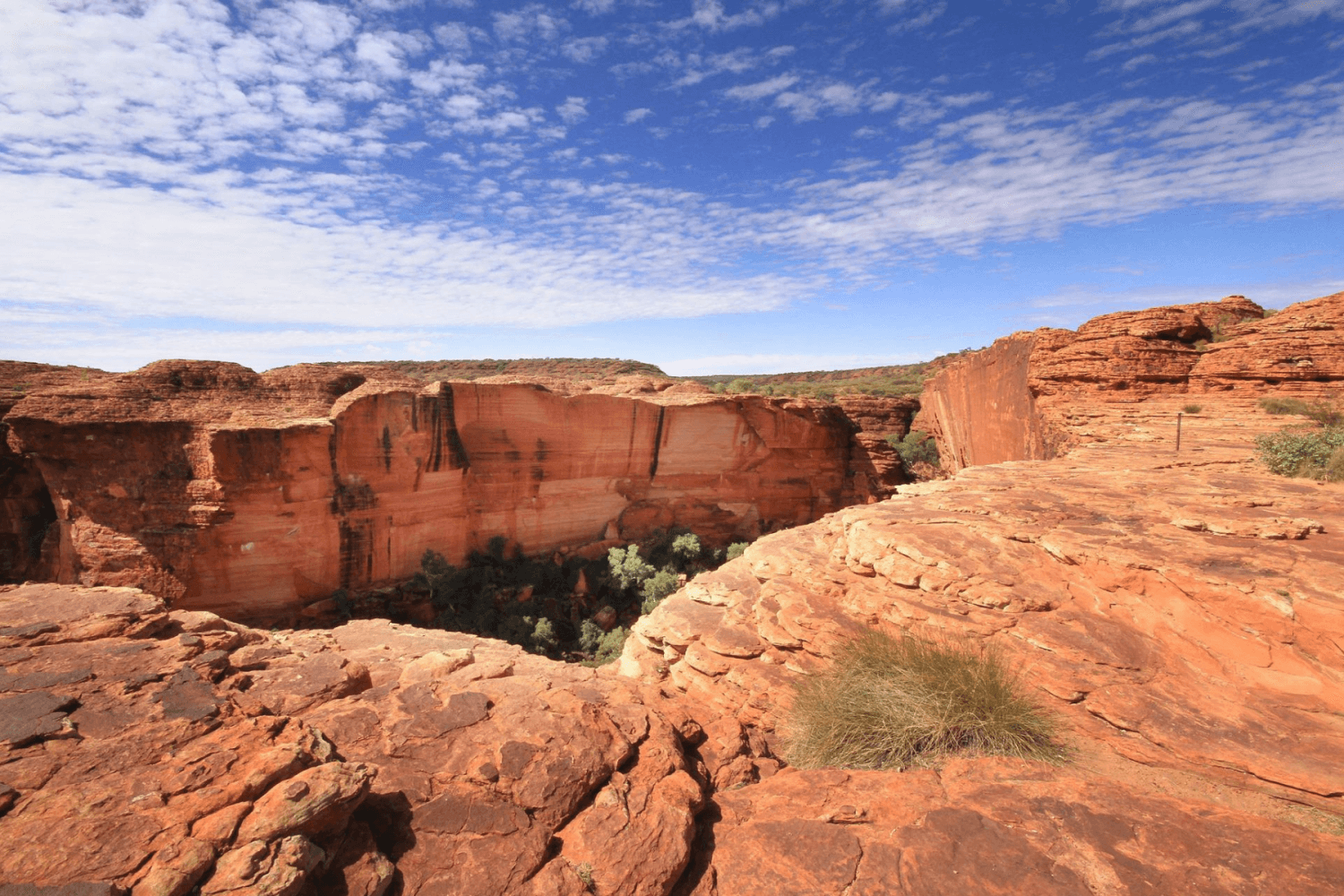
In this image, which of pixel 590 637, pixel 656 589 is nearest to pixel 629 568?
pixel 656 589

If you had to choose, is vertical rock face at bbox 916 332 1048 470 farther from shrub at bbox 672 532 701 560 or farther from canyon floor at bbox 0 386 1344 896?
shrub at bbox 672 532 701 560

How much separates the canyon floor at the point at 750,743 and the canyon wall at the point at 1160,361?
15.1 feet

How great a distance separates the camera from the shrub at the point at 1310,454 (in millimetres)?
6621

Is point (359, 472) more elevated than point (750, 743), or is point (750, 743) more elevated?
point (359, 472)

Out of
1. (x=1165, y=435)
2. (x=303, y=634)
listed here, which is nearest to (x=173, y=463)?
(x=303, y=634)

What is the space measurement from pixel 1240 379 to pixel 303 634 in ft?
51.3

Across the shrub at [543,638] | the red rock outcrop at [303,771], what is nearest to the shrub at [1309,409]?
the red rock outcrop at [303,771]

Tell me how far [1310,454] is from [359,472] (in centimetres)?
1775

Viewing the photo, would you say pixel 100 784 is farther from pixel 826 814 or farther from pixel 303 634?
pixel 303 634

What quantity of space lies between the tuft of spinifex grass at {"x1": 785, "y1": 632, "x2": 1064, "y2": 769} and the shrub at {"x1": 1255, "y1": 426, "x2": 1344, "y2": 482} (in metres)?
5.62

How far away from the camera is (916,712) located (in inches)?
172

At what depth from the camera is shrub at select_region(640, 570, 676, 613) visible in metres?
15.0

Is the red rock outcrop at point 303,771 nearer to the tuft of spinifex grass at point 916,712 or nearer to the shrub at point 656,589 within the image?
the tuft of spinifex grass at point 916,712

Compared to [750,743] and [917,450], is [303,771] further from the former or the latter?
[917,450]
